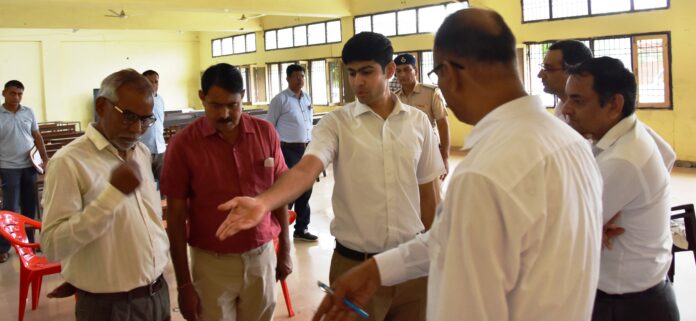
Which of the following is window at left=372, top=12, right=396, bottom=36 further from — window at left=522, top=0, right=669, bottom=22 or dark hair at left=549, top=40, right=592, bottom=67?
dark hair at left=549, top=40, right=592, bottom=67

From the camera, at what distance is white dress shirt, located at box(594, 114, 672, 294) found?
1788 mm

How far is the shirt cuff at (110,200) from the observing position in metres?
1.78

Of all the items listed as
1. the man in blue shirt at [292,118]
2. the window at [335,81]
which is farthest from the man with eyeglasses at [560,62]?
the window at [335,81]

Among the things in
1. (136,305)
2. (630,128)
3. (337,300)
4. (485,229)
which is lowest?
(136,305)

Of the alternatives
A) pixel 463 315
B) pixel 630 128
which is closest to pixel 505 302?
pixel 463 315

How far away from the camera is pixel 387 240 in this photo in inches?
84.5

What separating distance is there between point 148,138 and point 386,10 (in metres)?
8.04

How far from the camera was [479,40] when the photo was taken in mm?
1108

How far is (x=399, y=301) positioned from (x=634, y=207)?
85cm

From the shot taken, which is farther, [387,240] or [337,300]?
[387,240]

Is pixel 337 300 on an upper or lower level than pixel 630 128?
lower

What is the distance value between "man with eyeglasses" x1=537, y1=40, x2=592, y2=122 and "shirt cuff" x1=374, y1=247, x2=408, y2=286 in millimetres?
1695

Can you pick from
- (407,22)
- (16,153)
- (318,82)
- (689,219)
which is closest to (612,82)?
(689,219)

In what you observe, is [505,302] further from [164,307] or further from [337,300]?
[164,307]
